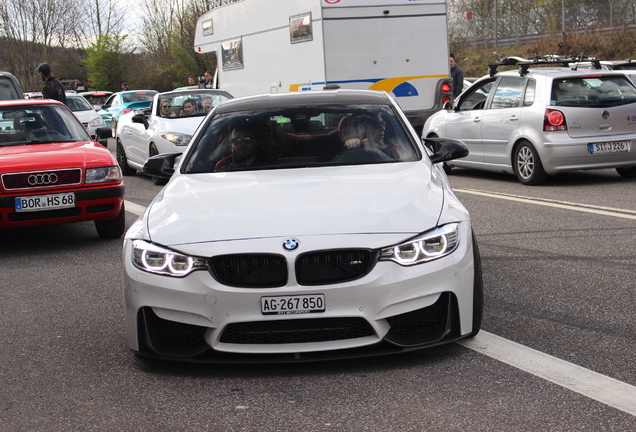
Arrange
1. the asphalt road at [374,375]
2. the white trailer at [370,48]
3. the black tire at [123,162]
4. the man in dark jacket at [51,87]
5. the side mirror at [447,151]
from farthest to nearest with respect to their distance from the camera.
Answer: the black tire at [123,162] → the white trailer at [370,48] → the man in dark jacket at [51,87] → the side mirror at [447,151] → the asphalt road at [374,375]

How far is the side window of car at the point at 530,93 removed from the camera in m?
12.1

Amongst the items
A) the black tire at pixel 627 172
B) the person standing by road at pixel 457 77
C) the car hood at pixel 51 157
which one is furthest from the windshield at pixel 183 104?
the person standing by road at pixel 457 77

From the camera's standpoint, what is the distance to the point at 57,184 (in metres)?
8.42

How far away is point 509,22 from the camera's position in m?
45.3

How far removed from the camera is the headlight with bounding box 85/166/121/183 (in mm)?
8602

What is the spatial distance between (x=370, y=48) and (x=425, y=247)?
40.5ft

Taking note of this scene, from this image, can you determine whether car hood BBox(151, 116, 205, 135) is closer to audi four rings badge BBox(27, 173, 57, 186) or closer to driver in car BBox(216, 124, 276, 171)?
audi four rings badge BBox(27, 173, 57, 186)

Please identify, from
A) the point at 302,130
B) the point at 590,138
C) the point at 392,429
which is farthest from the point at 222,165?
the point at 590,138

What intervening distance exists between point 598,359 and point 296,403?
5.04 feet

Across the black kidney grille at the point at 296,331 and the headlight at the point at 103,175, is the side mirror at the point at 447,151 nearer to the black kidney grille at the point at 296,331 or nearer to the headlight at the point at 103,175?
the black kidney grille at the point at 296,331

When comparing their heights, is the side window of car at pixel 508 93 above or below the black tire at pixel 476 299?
above

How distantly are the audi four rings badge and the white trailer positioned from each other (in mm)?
7818

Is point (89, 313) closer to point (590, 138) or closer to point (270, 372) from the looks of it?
point (270, 372)

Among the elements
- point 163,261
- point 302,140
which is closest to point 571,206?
point 302,140
